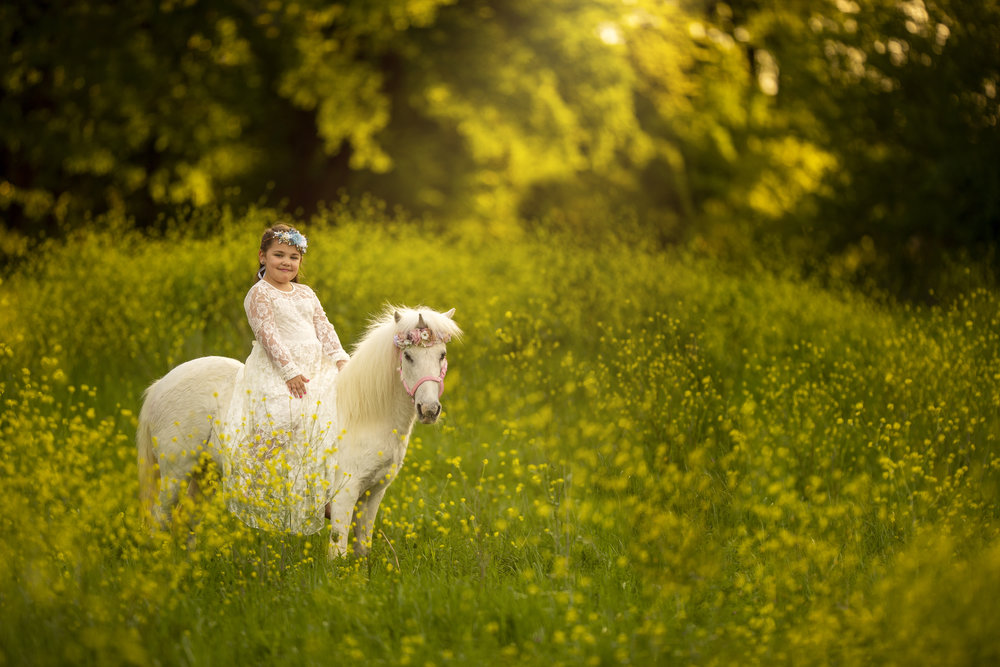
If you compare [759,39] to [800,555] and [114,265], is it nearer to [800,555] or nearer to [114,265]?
[114,265]

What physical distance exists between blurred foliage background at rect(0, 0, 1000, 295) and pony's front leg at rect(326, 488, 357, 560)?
6.77 meters

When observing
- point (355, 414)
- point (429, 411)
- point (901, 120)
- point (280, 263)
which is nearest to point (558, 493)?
point (355, 414)

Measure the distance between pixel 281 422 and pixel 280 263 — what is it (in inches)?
34.5

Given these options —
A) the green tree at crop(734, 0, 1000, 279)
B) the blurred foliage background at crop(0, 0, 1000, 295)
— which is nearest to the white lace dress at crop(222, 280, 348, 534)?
the blurred foliage background at crop(0, 0, 1000, 295)

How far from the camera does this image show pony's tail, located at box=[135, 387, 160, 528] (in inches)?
169

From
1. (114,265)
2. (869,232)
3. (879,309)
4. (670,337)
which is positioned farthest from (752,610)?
(869,232)

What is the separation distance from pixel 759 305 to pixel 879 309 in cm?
143

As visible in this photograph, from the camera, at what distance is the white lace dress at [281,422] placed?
4004mm

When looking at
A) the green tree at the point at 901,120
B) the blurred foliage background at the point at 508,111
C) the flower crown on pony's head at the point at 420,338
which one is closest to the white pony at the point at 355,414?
the flower crown on pony's head at the point at 420,338

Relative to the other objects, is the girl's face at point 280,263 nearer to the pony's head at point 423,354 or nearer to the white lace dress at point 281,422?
the white lace dress at point 281,422

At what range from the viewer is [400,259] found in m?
10.2

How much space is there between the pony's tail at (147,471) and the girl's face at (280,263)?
104cm

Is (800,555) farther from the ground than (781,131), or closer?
farther from the ground

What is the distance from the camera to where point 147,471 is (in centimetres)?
440
